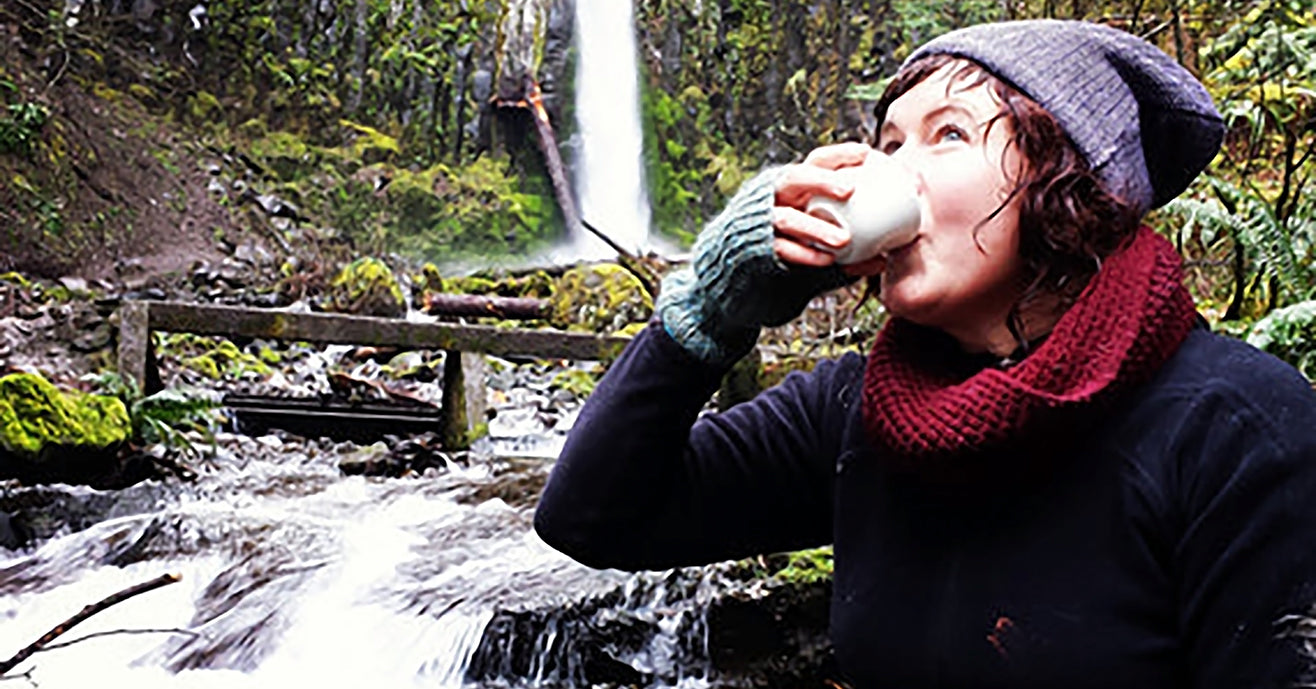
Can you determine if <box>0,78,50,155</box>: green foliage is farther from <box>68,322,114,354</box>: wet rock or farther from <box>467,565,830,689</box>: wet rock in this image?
<box>467,565,830,689</box>: wet rock

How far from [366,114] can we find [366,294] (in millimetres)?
6297

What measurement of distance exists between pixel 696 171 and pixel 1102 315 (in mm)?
18981

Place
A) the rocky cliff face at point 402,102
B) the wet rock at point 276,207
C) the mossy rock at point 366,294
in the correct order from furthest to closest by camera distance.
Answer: the wet rock at point 276,207, the rocky cliff face at point 402,102, the mossy rock at point 366,294

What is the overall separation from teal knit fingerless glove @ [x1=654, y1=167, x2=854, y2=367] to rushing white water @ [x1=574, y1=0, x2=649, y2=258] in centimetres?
1707

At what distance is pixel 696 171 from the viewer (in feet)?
64.6

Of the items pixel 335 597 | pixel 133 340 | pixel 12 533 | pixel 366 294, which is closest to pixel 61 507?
pixel 12 533

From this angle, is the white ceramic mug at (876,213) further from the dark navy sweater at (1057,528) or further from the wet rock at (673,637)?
the wet rock at (673,637)

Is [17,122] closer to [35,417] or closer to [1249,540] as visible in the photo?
[35,417]

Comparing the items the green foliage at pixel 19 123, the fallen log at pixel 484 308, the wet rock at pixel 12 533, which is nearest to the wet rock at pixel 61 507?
the wet rock at pixel 12 533

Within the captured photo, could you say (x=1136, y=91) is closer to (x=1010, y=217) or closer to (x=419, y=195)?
(x=1010, y=217)

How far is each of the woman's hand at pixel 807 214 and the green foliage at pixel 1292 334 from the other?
9.26ft

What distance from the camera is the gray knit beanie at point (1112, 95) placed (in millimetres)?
1042

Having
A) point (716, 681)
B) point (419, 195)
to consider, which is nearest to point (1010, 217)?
point (716, 681)

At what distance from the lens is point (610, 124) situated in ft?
63.0
